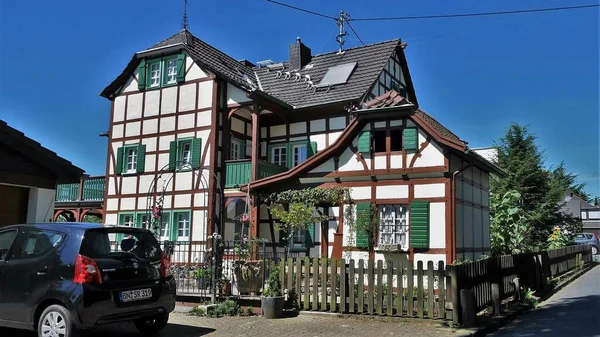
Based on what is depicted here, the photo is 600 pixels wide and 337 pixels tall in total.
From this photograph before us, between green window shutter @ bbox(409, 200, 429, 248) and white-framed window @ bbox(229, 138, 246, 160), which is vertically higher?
white-framed window @ bbox(229, 138, 246, 160)

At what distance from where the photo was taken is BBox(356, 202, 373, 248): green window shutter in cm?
1523

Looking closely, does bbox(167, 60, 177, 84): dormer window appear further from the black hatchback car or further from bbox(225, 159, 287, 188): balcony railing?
the black hatchback car

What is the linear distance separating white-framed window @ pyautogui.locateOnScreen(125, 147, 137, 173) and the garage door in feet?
38.6

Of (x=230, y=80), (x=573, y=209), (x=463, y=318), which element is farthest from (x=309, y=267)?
(x=573, y=209)

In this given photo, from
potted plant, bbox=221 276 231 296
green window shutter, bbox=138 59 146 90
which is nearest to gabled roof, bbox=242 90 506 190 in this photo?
potted plant, bbox=221 276 231 296

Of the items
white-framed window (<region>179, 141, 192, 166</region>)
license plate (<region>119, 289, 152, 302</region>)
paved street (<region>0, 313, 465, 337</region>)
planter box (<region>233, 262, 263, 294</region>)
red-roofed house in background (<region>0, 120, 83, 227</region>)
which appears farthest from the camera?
white-framed window (<region>179, 141, 192, 166</region>)

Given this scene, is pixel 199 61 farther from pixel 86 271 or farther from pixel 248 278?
pixel 86 271

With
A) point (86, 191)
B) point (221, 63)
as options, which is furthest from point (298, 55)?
point (86, 191)

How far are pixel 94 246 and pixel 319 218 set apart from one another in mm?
9649

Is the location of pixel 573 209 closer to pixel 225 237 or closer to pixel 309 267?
pixel 225 237

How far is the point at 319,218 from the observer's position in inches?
632

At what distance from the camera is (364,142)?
1564 cm

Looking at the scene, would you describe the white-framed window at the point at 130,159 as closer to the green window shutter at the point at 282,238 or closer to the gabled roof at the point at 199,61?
the gabled roof at the point at 199,61

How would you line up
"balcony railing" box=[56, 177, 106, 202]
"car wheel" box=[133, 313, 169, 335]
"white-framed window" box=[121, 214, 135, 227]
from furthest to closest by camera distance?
1. "balcony railing" box=[56, 177, 106, 202]
2. "white-framed window" box=[121, 214, 135, 227]
3. "car wheel" box=[133, 313, 169, 335]
